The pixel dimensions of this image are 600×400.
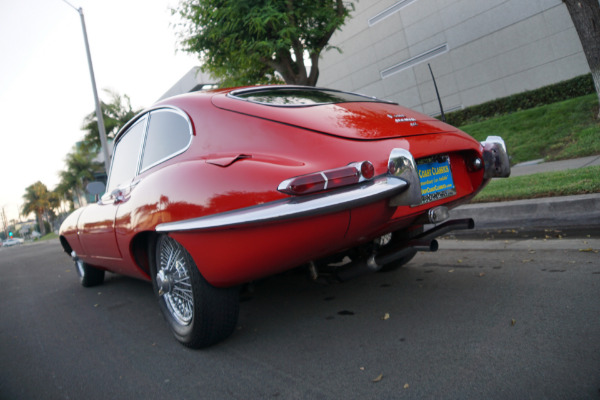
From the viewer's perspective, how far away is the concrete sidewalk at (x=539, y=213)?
435 cm

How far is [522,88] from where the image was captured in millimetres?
14758

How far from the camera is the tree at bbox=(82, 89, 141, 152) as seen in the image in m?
36.5

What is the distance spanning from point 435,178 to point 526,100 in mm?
13317

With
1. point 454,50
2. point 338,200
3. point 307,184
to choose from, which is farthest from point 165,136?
point 454,50

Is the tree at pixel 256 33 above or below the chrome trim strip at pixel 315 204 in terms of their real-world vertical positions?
above

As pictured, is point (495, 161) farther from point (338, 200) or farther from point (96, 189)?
point (96, 189)

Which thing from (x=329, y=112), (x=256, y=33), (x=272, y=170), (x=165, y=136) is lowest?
(x=272, y=170)

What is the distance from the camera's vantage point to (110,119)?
36344 mm

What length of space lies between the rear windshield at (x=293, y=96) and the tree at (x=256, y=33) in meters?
7.89

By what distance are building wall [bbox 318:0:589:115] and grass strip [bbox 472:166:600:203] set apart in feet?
30.5

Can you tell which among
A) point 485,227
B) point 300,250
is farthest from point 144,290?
point 485,227

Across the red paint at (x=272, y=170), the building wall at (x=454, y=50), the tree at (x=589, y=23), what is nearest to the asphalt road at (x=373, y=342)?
the red paint at (x=272, y=170)

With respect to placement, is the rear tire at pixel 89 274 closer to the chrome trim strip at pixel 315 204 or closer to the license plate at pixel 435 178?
the chrome trim strip at pixel 315 204

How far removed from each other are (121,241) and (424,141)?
226cm
